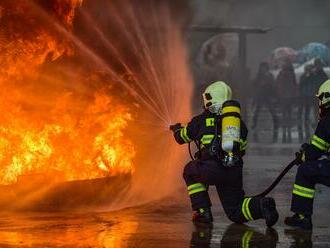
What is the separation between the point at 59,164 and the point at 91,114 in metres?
0.69

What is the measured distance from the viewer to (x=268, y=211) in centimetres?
657

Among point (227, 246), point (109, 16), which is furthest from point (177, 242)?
point (109, 16)

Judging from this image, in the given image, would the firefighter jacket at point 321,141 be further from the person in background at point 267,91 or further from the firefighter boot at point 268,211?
the person in background at point 267,91

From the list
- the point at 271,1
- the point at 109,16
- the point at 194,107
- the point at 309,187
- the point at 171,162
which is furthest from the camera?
the point at 271,1

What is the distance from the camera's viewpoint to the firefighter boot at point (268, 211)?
6562 millimetres

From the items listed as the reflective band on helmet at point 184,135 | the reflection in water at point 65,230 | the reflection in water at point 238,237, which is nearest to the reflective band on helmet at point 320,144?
the reflection in water at point 238,237

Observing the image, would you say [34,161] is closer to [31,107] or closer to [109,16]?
[31,107]

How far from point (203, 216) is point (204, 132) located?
2.53ft

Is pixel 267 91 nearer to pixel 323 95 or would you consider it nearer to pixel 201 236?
pixel 323 95

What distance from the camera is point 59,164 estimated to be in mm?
7941

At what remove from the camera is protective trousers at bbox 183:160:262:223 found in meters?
6.77

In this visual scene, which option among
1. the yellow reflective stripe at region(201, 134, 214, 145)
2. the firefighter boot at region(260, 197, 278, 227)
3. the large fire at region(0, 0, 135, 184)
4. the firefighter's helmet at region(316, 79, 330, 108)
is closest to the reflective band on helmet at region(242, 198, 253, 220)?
the firefighter boot at region(260, 197, 278, 227)

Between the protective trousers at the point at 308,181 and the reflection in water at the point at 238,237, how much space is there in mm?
401

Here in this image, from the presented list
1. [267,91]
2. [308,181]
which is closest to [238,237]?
[308,181]
